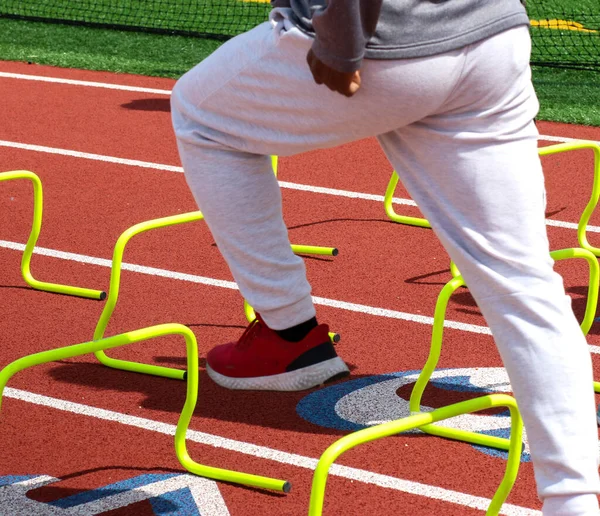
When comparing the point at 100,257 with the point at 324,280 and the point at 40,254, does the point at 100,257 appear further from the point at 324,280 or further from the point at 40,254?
the point at 324,280

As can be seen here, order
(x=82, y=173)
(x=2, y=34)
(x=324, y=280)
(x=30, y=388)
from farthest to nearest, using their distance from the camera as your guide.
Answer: (x=2, y=34), (x=82, y=173), (x=324, y=280), (x=30, y=388)

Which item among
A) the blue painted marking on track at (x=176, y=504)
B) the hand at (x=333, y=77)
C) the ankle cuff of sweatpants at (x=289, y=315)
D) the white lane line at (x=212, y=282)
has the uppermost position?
the hand at (x=333, y=77)

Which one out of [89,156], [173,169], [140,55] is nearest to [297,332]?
[173,169]

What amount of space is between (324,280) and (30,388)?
180 centimetres

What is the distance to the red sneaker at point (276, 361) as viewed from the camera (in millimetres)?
3824

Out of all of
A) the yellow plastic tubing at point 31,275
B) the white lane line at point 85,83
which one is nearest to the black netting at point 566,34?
the white lane line at point 85,83

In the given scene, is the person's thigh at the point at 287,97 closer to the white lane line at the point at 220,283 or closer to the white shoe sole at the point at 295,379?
the white shoe sole at the point at 295,379

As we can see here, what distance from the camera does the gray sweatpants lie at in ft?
8.58

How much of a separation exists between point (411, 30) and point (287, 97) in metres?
0.39

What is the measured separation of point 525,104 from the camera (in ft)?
9.19

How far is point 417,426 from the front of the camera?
108 inches

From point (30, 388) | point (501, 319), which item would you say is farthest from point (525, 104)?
point (30, 388)

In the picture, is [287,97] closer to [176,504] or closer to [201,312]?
[176,504]

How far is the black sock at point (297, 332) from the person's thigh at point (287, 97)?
2.70ft
